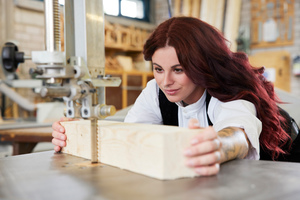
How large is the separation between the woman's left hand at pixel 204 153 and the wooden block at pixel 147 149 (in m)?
0.01

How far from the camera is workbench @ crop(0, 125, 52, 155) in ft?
6.34

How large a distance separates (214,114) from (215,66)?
186 millimetres

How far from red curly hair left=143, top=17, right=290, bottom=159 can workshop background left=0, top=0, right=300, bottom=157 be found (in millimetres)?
3851

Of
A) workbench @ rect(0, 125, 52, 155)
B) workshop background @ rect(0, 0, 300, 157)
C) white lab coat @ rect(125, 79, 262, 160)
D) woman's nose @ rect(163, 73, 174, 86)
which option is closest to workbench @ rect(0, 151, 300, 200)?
white lab coat @ rect(125, 79, 262, 160)

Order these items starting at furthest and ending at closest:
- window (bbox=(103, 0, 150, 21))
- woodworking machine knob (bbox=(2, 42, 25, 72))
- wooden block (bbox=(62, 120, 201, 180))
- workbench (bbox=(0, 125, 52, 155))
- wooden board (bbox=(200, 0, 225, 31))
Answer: window (bbox=(103, 0, 150, 21)) → wooden board (bbox=(200, 0, 225, 31)) → workbench (bbox=(0, 125, 52, 155)) → woodworking machine knob (bbox=(2, 42, 25, 72)) → wooden block (bbox=(62, 120, 201, 180))

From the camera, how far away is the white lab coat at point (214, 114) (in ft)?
3.52

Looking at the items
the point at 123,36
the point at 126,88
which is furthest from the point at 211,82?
the point at 123,36

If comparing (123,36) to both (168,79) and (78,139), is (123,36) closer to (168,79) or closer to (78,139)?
(168,79)

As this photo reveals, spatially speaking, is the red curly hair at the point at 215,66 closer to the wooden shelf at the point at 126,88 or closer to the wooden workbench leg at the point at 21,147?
the wooden workbench leg at the point at 21,147

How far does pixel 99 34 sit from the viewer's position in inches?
38.9

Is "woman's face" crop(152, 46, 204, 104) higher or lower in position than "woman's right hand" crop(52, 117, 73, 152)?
higher

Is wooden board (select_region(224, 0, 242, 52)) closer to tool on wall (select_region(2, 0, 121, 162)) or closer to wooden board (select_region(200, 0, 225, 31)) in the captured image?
wooden board (select_region(200, 0, 225, 31))

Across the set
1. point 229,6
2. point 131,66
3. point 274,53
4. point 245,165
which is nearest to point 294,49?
point 274,53

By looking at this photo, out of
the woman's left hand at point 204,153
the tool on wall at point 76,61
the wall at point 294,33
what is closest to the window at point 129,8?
the wall at point 294,33
